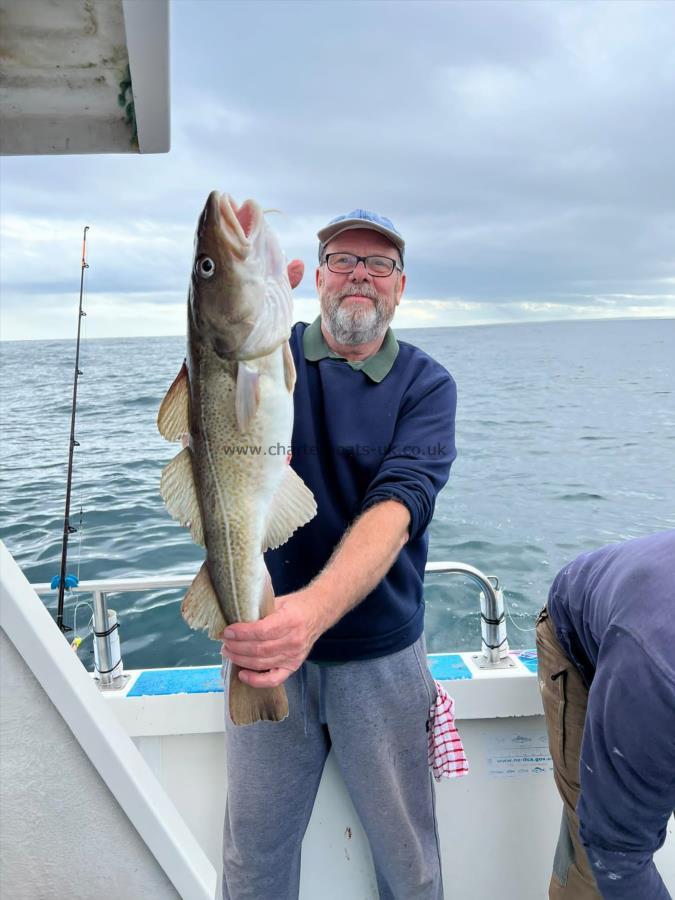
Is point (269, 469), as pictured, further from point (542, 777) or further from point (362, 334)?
point (542, 777)

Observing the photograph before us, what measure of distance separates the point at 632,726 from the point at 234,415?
1.31m

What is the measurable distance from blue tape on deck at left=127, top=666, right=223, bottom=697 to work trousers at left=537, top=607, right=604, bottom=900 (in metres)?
1.44

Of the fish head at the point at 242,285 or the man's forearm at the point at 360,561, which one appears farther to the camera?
the man's forearm at the point at 360,561

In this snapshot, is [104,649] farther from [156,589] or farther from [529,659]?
[529,659]

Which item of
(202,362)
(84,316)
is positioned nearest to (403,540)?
(202,362)

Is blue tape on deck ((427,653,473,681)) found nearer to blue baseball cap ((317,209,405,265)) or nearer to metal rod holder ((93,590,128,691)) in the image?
metal rod holder ((93,590,128,691))

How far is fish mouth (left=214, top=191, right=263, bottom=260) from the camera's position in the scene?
4.57 feet

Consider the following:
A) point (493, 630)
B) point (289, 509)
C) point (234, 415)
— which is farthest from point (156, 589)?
point (234, 415)

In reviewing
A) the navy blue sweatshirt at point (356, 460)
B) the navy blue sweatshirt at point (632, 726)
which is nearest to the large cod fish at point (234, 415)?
the navy blue sweatshirt at point (356, 460)

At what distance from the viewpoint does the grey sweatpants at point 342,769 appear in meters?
2.39

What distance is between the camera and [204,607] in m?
1.57

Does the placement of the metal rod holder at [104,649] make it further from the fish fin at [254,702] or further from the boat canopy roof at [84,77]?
the boat canopy roof at [84,77]

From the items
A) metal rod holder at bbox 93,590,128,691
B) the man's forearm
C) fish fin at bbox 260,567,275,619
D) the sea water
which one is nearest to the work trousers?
the man's forearm

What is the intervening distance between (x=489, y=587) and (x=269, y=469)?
202 centimetres
